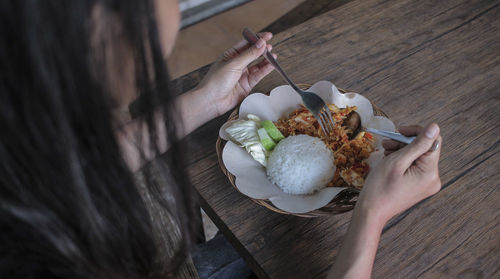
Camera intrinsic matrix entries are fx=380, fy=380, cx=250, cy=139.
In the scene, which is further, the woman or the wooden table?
the wooden table

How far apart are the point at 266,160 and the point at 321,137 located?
0.16m

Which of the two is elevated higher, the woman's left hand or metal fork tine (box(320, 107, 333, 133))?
the woman's left hand

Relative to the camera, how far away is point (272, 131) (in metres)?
0.98

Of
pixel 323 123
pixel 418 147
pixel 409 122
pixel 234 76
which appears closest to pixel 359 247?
pixel 418 147

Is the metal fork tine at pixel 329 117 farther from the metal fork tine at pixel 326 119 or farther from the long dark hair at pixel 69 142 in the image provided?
the long dark hair at pixel 69 142

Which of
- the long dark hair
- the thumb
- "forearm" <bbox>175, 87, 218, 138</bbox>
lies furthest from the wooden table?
the long dark hair

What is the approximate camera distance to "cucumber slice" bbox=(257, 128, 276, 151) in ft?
3.13

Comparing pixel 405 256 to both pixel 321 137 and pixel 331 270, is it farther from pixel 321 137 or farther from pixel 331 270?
pixel 321 137

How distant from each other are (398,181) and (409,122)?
0.35m

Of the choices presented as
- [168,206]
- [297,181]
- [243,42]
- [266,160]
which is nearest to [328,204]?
[297,181]

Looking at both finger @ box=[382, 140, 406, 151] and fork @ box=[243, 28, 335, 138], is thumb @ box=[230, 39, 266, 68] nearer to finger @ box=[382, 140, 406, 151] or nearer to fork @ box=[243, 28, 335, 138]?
fork @ box=[243, 28, 335, 138]

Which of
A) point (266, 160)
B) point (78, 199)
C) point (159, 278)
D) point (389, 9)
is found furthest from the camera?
point (389, 9)

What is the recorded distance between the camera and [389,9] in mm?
1382

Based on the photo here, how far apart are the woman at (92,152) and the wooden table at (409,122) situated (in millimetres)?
114
